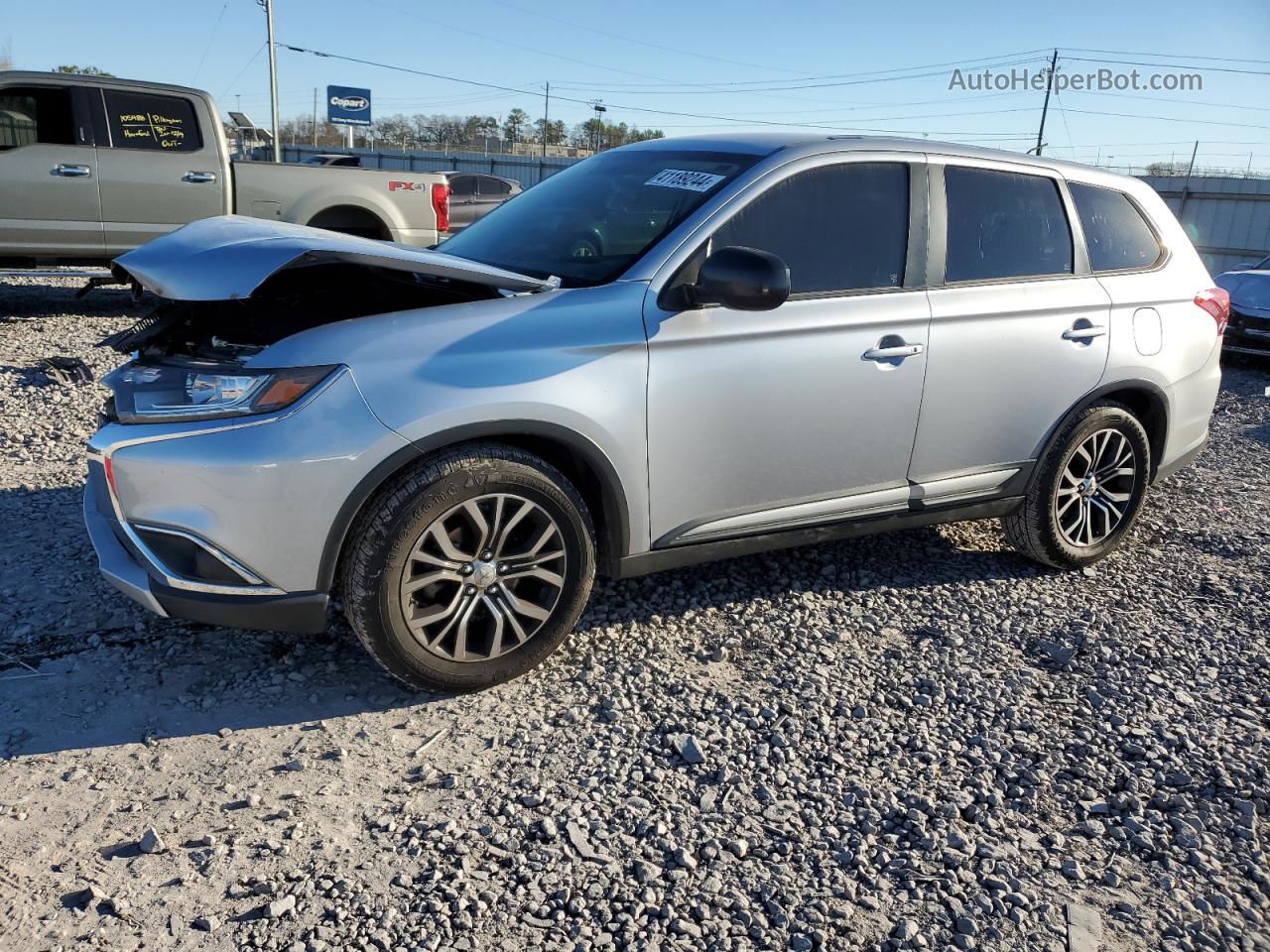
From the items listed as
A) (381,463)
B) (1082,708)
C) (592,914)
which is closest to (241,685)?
(381,463)

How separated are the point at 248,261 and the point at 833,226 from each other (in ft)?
6.91

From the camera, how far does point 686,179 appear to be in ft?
12.7

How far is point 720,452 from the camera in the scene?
3.58m

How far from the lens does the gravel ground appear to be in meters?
2.44

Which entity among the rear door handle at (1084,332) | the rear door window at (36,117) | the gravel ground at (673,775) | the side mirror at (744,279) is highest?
the rear door window at (36,117)

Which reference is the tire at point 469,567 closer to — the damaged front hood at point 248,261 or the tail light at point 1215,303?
the damaged front hood at point 248,261

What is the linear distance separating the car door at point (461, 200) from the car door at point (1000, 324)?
556 inches

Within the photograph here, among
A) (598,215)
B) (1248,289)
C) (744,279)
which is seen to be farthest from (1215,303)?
(1248,289)

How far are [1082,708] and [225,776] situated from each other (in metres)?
2.81

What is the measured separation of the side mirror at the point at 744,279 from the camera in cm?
325

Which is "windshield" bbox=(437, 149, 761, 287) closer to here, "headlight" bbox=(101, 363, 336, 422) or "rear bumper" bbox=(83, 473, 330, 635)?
"headlight" bbox=(101, 363, 336, 422)

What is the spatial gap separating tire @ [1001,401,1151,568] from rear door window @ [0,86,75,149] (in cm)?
889

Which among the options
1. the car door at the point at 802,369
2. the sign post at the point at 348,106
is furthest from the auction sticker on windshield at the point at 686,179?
the sign post at the point at 348,106

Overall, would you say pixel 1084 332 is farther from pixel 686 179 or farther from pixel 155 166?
pixel 155 166
